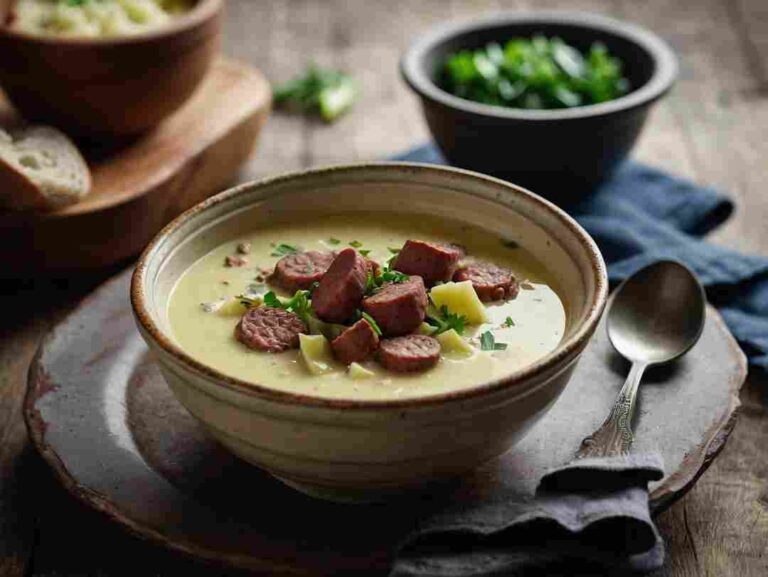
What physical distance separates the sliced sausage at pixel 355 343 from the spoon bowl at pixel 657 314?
2.51 feet

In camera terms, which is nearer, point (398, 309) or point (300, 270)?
point (398, 309)

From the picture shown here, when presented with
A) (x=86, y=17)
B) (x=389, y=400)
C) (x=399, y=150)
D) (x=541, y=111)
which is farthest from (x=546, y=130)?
(x=389, y=400)

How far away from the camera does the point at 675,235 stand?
3518 millimetres

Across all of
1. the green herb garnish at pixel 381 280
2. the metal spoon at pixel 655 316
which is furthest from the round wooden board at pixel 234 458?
the green herb garnish at pixel 381 280

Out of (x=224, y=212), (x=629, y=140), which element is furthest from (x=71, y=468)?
(x=629, y=140)

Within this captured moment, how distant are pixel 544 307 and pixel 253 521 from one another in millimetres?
811

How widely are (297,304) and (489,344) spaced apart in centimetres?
41

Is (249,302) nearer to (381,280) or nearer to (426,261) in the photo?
(381,280)

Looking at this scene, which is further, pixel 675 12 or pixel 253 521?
pixel 675 12

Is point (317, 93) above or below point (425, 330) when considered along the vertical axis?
below

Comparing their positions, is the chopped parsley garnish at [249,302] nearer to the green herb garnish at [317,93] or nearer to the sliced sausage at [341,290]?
the sliced sausage at [341,290]

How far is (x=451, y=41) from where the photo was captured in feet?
13.6

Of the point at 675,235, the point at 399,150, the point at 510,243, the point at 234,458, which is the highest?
the point at 510,243

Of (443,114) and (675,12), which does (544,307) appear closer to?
(443,114)
